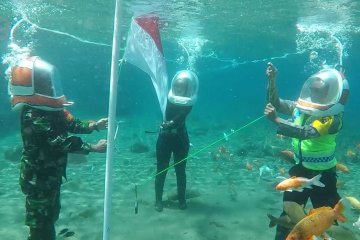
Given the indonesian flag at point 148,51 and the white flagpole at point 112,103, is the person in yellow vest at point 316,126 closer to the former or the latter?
the indonesian flag at point 148,51

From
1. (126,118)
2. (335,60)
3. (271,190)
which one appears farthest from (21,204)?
(335,60)

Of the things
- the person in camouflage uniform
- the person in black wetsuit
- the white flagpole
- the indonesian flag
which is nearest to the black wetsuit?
the person in black wetsuit

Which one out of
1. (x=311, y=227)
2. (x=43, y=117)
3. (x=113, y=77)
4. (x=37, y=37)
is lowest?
(x=311, y=227)

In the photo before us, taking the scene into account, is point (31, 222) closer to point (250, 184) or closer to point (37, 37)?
point (250, 184)

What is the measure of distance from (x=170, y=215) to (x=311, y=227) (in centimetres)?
485

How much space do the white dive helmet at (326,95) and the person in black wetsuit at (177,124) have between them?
3364mm

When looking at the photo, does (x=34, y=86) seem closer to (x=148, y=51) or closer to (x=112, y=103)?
(x=112, y=103)

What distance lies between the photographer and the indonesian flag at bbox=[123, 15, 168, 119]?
4430mm

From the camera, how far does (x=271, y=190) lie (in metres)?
10.7

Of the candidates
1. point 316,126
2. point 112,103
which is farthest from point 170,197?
point 112,103

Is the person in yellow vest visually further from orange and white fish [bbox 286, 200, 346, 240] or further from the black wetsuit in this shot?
the black wetsuit

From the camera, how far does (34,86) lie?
4.43m

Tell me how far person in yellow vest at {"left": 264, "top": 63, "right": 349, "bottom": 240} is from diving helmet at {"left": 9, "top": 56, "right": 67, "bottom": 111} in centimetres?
314

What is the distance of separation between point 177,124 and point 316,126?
3.66 m
